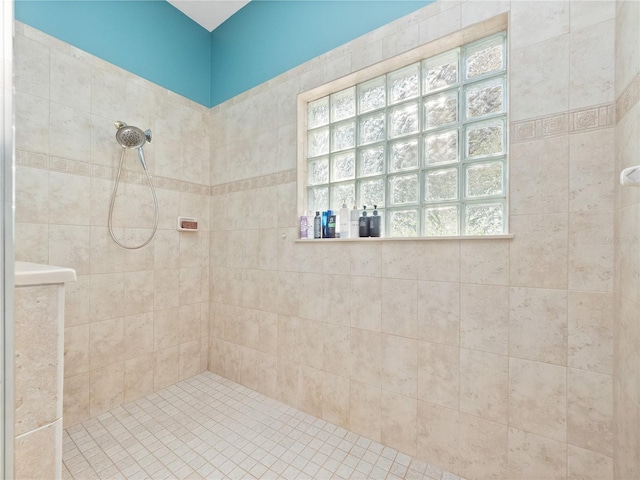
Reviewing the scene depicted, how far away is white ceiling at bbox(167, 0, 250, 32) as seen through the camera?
6.81 ft

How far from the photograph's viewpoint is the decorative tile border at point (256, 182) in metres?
1.86

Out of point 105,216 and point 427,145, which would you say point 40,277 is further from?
point 427,145

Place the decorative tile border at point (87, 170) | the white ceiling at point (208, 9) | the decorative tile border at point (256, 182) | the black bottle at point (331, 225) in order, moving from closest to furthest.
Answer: the decorative tile border at point (87, 170)
the black bottle at point (331, 225)
the decorative tile border at point (256, 182)
the white ceiling at point (208, 9)

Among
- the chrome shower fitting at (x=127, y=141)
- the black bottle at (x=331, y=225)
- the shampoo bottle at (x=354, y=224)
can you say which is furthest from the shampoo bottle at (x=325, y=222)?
the chrome shower fitting at (x=127, y=141)

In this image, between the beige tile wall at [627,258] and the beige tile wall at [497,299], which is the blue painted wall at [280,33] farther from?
the beige tile wall at [627,258]

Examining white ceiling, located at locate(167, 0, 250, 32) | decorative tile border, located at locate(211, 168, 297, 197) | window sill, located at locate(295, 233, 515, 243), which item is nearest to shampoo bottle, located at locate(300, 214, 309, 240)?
window sill, located at locate(295, 233, 515, 243)

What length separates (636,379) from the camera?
830mm

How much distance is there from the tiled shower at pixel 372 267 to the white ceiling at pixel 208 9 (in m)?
0.67

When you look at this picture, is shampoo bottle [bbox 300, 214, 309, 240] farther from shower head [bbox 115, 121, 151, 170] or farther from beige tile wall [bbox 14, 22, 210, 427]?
shower head [bbox 115, 121, 151, 170]

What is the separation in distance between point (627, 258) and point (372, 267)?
93 cm

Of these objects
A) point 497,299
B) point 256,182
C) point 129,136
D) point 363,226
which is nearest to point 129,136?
point 129,136

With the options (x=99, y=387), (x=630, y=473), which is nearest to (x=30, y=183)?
(x=99, y=387)

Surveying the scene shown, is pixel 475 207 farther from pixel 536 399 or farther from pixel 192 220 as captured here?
pixel 192 220

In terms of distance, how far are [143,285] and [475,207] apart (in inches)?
81.7
